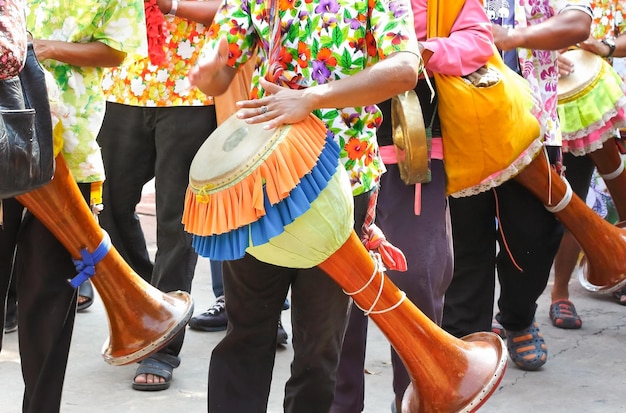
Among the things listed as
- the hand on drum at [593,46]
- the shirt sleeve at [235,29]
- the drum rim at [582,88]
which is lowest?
the drum rim at [582,88]


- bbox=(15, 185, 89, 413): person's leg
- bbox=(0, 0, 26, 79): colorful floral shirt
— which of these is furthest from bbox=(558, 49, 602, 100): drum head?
bbox=(0, 0, 26, 79): colorful floral shirt

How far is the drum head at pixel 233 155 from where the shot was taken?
2.76m

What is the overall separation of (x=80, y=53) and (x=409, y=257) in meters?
1.34

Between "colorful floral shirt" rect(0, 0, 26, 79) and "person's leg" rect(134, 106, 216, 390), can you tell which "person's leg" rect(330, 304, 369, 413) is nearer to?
"person's leg" rect(134, 106, 216, 390)

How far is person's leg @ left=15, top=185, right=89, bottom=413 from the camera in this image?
11.7 ft

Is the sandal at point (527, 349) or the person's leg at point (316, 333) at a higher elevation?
the person's leg at point (316, 333)

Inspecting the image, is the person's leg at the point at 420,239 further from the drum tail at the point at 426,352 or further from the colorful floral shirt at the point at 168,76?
the colorful floral shirt at the point at 168,76

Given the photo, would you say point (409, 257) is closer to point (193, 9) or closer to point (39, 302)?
point (39, 302)

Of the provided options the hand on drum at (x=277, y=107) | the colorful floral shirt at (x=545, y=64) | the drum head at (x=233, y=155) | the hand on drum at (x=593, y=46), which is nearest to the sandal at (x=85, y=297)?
the colorful floral shirt at (x=545, y=64)

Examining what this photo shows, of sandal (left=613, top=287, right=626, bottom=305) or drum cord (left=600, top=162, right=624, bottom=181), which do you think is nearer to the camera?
drum cord (left=600, top=162, right=624, bottom=181)

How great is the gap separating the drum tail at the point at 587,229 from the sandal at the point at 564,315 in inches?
28.0

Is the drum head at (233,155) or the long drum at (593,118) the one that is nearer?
the drum head at (233,155)

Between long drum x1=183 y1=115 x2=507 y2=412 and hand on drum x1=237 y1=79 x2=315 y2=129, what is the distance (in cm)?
2

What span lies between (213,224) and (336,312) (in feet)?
1.94
